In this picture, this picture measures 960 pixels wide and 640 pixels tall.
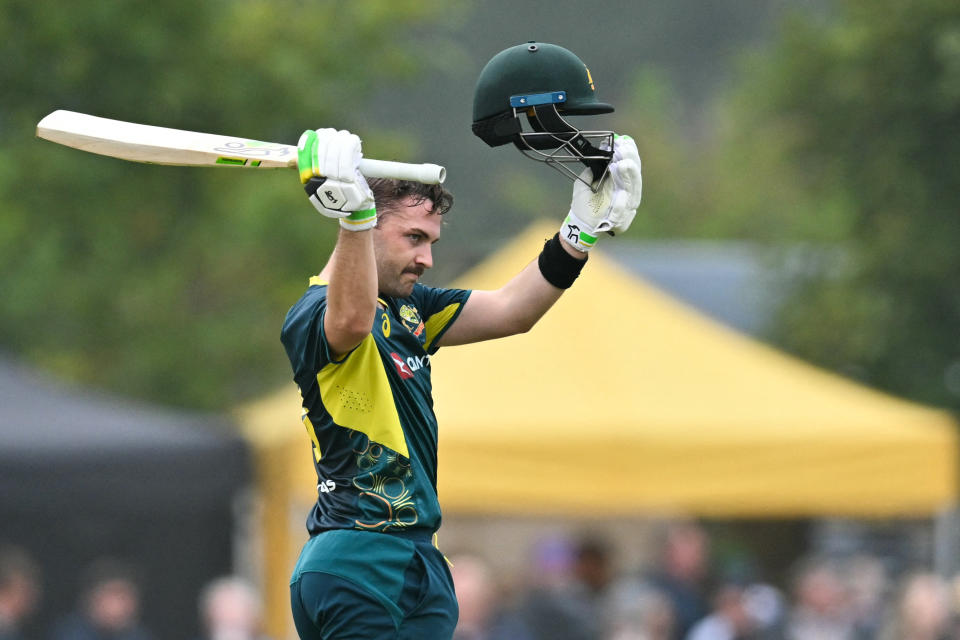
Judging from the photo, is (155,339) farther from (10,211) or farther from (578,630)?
(578,630)

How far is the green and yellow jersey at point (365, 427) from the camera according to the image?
429 centimetres

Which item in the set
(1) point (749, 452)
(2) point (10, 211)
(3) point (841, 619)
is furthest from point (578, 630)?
(2) point (10, 211)

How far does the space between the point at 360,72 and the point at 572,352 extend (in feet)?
13.4

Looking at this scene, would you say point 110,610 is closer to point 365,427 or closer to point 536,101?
point 365,427

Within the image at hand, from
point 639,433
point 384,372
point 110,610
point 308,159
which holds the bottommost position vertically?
point 384,372

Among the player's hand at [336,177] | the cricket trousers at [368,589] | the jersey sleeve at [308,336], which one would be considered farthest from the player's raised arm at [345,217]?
the cricket trousers at [368,589]

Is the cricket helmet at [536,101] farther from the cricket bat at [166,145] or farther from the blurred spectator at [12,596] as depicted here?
the blurred spectator at [12,596]

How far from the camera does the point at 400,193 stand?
445 cm

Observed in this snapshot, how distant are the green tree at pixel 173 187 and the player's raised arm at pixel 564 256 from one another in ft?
20.8

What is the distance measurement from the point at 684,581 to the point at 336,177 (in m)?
7.01

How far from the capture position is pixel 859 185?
446 inches

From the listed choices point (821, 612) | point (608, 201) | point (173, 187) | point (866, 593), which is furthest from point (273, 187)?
point (608, 201)

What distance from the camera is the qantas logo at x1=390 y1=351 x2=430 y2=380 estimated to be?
14.5 ft

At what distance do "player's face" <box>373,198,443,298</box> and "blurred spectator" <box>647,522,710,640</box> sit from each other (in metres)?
6.21
